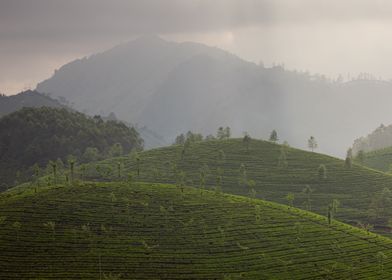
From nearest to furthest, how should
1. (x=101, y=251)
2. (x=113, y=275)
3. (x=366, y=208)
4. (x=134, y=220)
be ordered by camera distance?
(x=113, y=275) → (x=101, y=251) → (x=134, y=220) → (x=366, y=208)

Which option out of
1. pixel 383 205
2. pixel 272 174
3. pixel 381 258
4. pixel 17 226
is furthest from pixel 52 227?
pixel 383 205

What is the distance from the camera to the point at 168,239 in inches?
4112

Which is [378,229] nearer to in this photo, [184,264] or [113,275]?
[184,264]

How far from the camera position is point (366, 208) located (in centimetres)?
14650

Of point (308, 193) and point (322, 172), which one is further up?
point (322, 172)

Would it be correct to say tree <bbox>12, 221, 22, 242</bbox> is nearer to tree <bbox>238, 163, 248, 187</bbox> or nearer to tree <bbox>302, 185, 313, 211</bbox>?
tree <bbox>238, 163, 248, 187</bbox>

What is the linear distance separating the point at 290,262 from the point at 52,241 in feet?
159

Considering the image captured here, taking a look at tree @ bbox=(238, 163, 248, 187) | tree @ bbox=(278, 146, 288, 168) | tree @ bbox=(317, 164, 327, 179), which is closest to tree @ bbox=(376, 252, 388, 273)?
tree @ bbox=(317, 164, 327, 179)

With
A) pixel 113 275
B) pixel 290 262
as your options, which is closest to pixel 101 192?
pixel 113 275

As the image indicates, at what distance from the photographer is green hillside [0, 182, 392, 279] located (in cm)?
9412

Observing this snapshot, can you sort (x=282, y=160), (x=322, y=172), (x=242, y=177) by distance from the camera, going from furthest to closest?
(x=282, y=160)
(x=322, y=172)
(x=242, y=177)

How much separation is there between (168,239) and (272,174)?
7443 centimetres

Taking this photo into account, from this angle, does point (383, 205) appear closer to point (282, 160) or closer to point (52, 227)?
point (282, 160)

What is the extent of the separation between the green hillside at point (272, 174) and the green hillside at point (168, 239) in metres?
26.3
